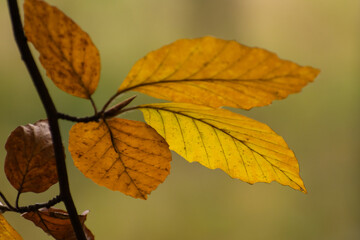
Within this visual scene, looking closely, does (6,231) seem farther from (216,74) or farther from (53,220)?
(216,74)

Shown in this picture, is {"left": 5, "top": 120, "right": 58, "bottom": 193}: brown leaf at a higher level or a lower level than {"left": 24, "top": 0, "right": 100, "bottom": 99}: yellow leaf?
lower

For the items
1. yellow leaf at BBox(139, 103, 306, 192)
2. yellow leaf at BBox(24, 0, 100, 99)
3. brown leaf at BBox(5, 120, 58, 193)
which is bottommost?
brown leaf at BBox(5, 120, 58, 193)

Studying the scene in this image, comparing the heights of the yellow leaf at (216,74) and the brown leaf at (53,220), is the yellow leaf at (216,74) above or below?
above

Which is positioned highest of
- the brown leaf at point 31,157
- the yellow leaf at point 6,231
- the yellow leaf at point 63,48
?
the yellow leaf at point 63,48

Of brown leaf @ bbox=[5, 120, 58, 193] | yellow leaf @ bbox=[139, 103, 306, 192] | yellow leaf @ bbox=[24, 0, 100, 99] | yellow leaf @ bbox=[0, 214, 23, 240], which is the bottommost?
yellow leaf @ bbox=[0, 214, 23, 240]

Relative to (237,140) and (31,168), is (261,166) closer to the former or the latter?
(237,140)
